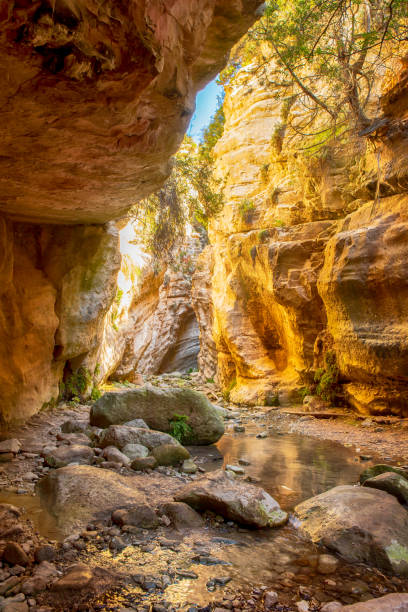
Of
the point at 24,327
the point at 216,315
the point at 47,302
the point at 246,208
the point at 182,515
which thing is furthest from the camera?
the point at 216,315

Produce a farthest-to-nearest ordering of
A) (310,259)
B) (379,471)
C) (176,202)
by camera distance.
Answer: (310,259) → (176,202) → (379,471)

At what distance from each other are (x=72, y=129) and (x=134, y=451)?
4.42 meters

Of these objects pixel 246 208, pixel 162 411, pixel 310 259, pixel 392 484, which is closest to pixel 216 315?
pixel 246 208

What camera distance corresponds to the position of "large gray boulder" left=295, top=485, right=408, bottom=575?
3.02 metres

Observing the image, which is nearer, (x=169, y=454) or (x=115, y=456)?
(x=115, y=456)

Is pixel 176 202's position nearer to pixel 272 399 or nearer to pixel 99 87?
pixel 99 87

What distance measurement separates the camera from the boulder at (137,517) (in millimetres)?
3467

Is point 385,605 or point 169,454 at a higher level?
point 385,605

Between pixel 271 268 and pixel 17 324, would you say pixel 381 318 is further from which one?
pixel 17 324

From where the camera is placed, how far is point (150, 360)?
81.5 ft

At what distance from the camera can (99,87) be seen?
292 centimetres

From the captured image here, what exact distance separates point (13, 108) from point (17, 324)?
477 cm

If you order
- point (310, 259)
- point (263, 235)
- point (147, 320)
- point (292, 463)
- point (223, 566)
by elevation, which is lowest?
point (292, 463)

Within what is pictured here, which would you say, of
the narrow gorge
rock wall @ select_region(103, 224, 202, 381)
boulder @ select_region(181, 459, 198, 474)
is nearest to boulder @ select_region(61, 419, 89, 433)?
the narrow gorge
